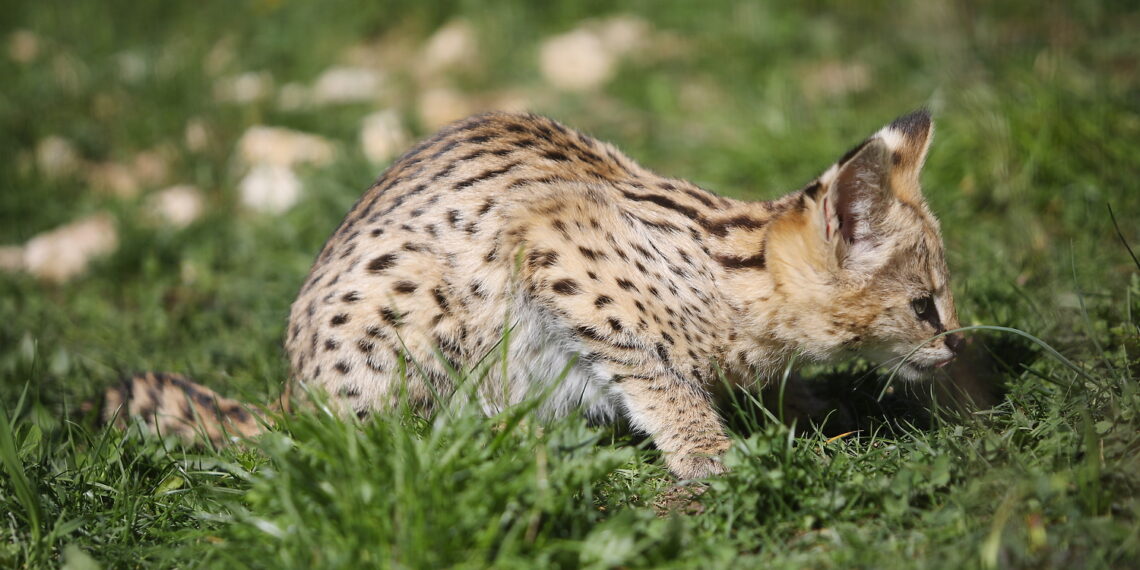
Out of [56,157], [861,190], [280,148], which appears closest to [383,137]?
[280,148]

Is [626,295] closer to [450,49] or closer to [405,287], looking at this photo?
[405,287]

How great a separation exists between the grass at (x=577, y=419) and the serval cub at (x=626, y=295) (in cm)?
25

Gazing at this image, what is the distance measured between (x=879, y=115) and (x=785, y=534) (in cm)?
440

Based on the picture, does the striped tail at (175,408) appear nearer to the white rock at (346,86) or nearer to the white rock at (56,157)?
the white rock at (56,157)

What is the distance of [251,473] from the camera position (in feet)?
10.6

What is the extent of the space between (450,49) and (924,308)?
622 centimetres

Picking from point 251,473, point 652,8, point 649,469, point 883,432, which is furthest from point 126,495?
point 652,8

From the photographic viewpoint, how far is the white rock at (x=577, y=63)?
806cm

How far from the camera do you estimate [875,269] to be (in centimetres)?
353

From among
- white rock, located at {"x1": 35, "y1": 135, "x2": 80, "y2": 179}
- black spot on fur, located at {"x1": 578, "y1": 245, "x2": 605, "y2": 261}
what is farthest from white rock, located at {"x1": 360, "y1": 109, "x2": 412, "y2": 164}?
black spot on fur, located at {"x1": 578, "y1": 245, "x2": 605, "y2": 261}

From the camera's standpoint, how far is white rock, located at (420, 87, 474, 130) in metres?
7.53

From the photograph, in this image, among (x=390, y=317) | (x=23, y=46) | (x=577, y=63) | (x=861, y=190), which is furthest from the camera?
(x=23, y=46)

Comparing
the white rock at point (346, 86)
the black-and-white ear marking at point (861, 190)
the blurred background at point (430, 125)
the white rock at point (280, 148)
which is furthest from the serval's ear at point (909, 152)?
the white rock at point (346, 86)

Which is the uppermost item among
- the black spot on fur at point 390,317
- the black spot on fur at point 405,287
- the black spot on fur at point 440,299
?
the black spot on fur at point 405,287
